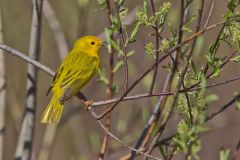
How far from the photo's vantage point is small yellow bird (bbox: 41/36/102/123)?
4277 millimetres

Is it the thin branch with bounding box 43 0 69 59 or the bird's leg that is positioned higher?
the thin branch with bounding box 43 0 69 59

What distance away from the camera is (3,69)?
153 inches

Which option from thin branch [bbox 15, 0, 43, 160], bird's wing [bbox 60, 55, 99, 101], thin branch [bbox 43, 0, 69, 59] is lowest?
thin branch [bbox 15, 0, 43, 160]

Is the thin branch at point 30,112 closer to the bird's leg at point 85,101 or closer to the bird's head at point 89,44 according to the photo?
the bird's leg at point 85,101

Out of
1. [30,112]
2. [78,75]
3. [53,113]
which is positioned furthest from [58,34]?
[30,112]

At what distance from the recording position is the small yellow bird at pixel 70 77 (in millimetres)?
4277

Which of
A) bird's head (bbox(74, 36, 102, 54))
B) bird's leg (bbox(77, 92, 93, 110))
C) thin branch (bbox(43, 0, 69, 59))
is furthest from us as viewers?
bird's head (bbox(74, 36, 102, 54))

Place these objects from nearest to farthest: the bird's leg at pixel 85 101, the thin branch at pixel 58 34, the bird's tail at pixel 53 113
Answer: the bird's leg at pixel 85 101, the bird's tail at pixel 53 113, the thin branch at pixel 58 34

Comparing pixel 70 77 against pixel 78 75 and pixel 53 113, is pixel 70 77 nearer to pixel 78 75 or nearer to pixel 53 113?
pixel 78 75

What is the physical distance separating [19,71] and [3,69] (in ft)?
14.2

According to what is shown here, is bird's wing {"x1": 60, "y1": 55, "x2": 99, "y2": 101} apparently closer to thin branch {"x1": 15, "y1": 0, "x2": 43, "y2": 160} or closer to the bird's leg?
the bird's leg

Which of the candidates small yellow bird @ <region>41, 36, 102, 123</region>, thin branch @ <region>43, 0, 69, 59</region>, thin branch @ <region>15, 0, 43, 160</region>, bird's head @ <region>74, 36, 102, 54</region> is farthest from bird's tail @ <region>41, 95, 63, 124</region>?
Result: bird's head @ <region>74, 36, 102, 54</region>

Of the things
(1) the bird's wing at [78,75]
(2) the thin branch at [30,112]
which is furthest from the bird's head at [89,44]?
(2) the thin branch at [30,112]

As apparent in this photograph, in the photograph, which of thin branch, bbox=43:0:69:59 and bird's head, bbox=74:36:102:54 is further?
bird's head, bbox=74:36:102:54
